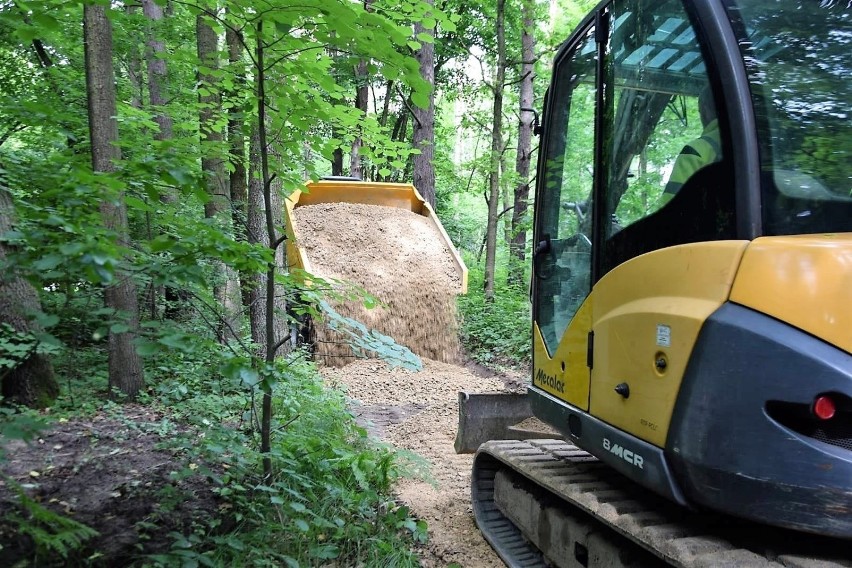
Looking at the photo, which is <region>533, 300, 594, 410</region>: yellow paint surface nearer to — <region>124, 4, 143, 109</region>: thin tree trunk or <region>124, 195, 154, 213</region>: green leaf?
<region>124, 195, 154, 213</region>: green leaf

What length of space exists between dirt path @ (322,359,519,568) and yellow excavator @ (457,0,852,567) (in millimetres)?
971

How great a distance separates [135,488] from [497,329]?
297 inches

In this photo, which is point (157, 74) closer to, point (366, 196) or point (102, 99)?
point (102, 99)

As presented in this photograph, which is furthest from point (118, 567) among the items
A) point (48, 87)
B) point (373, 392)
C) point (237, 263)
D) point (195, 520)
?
point (48, 87)

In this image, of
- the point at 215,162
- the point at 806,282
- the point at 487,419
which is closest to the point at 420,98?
the point at 806,282

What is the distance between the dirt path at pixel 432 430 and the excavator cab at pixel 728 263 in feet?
4.60

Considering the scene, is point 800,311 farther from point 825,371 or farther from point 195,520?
point 195,520

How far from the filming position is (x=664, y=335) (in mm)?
1970

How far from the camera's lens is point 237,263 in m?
2.57

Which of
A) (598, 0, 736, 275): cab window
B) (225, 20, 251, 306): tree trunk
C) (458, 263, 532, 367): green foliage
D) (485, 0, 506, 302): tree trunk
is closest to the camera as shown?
(598, 0, 736, 275): cab window

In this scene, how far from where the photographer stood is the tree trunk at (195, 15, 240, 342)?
12.7 feet

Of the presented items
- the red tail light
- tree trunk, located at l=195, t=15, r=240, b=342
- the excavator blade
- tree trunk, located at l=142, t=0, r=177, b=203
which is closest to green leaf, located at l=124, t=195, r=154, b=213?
tree trunk, located at l=195, t=15, r=240, b=342

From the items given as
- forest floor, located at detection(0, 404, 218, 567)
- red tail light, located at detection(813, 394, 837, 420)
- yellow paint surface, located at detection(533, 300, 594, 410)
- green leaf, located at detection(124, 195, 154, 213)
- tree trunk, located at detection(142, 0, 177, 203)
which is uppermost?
tree trunk, located at detection(142, 0, 177, 203)

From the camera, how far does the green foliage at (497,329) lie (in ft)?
30.4
